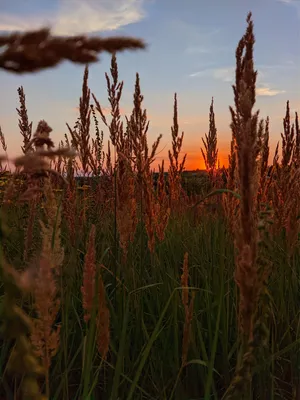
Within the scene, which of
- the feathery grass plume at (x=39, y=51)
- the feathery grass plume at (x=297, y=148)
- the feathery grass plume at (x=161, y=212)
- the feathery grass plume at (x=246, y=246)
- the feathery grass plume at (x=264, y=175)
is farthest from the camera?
the feathery grass plume at (x=161, y=212)

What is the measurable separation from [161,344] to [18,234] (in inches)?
77.2

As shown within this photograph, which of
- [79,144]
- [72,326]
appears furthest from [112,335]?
[79,144]

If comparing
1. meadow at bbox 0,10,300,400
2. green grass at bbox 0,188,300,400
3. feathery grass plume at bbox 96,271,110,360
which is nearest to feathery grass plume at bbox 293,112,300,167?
meadow at bbox 0,10,300,400

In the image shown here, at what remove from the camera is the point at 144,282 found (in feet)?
9.75

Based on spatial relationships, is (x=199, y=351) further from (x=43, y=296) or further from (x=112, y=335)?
(x=43, y=296)

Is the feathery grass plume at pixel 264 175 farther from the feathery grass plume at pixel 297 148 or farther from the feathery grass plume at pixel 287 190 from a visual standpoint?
the feathery grass plume at pixel 297 148

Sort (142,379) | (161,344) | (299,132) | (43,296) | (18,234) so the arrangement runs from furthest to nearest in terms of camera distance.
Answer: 1. (18,234)
2. (299,132)
3. (161,344)
4. (142,379)
5. (43,296)

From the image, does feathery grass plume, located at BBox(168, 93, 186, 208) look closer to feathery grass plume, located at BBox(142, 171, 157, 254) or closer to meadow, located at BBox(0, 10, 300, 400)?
meadow, located at BBox(0, 10, 300, 400)

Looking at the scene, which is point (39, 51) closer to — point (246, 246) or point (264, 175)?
point (246, 246)

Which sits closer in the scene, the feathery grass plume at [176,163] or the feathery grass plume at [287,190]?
the feathery grass plume at [287,190]

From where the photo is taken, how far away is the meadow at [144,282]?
2.28 feet

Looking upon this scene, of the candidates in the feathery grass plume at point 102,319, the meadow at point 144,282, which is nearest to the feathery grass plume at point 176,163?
the meadow at point 144,282

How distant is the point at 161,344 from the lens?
248 centimetres

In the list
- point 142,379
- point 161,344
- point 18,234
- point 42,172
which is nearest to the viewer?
point 42,172
